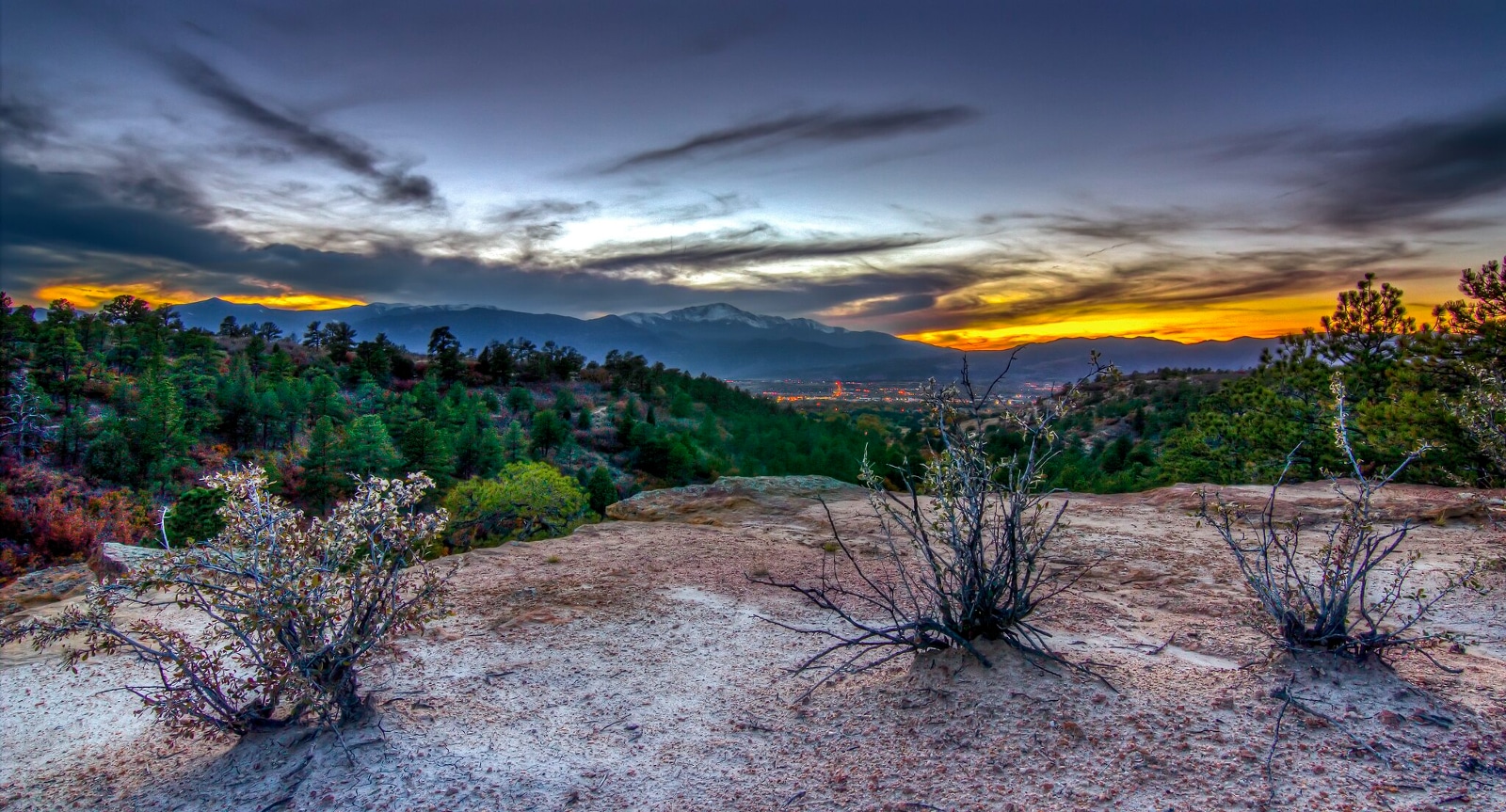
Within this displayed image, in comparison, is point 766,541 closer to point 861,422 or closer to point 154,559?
point 154,559

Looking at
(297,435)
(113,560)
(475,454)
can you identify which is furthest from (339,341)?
(113,560)

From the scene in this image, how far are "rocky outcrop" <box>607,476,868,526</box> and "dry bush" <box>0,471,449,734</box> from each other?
26.1 feet

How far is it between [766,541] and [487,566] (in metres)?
4.29

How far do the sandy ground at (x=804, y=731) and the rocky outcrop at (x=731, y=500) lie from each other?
6.61 metres

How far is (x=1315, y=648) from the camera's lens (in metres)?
4.62

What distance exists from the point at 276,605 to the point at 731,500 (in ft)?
34.6

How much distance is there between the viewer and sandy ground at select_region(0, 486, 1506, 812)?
358 cm

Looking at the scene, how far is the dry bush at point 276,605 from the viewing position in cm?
429

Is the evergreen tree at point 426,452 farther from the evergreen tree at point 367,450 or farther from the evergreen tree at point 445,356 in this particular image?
the evergreen tree at point 445,356

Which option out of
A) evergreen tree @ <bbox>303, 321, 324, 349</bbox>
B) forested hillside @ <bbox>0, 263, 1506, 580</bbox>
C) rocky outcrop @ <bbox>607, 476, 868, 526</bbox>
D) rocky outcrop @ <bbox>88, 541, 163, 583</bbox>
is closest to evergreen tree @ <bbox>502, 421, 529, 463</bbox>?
forested hillside @ <bbox>0, 263, 1506, 580</bbox>

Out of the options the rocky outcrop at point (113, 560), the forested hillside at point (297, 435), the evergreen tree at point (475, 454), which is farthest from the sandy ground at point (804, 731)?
the evergreen tree at point (475, 454)

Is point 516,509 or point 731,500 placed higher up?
point 731,500

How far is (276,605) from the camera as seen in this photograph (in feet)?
14.3

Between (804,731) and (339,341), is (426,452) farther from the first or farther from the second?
(339,341)
